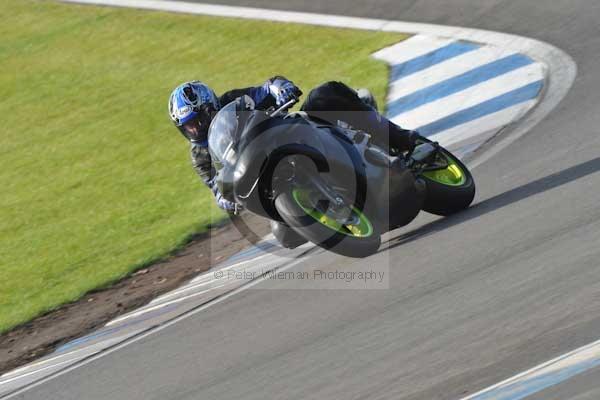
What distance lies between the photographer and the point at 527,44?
39.2 feet

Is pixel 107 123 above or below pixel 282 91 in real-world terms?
below

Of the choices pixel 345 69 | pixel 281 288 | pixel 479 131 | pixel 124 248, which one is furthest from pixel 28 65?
pixel 281 288

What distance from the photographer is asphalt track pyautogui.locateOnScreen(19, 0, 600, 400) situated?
5496 mm

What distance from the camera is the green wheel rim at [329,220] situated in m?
7.02

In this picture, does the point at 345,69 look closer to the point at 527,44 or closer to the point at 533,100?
the point at 527,44

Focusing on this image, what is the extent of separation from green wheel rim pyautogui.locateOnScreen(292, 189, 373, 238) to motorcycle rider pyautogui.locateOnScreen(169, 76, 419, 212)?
0.83m

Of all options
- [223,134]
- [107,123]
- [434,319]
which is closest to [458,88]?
[223,134]

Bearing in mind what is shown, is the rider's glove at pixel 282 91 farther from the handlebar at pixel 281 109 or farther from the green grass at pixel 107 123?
the green grass at pixel 107 123

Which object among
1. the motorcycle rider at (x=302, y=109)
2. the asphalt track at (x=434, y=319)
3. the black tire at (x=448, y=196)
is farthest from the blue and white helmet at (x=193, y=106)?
the black tire at (x=448, y=196)

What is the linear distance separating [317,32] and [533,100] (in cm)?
520

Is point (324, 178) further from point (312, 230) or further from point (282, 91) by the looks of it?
point (282, 91)

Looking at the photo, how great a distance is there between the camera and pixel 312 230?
697 cm

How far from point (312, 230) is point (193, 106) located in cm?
154

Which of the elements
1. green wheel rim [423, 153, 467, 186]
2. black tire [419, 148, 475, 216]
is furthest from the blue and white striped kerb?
black tire [419, 148, 475, 216]
